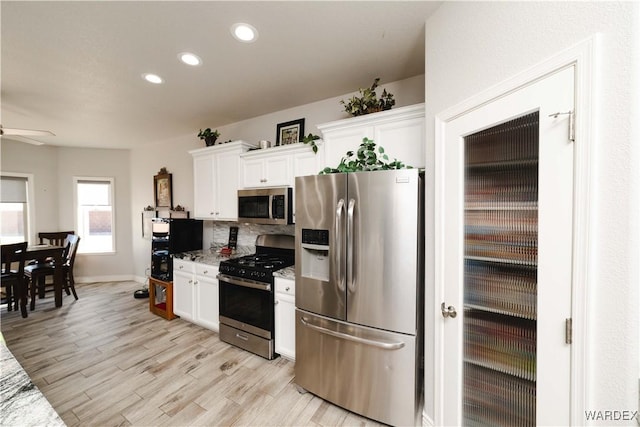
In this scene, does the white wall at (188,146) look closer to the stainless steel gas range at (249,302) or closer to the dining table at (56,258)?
the dining table at (56,258)

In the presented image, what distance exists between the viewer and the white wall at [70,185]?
4562 mm

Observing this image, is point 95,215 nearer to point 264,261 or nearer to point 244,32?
point 264,261

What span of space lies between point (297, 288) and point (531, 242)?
1555 millimetres

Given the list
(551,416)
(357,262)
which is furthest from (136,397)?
(551,416)

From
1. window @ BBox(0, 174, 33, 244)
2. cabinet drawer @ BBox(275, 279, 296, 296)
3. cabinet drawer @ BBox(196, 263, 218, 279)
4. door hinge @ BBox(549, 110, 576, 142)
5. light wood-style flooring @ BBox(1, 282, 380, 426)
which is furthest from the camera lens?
window @ BBox(0, 174, 33, 244)

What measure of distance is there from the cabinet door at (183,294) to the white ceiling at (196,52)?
2.16 m

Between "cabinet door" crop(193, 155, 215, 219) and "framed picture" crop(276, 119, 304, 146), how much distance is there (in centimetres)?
100

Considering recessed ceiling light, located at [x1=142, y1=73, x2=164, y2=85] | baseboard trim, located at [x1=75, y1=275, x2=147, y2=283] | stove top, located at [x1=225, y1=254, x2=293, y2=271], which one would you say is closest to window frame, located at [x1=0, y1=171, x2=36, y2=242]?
baseboard trim, located at [x1=75, y1=275, x2=147, y2=283]

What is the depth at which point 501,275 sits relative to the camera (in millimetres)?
1288

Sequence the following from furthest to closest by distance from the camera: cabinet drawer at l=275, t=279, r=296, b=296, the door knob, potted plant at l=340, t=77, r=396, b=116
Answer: cabinet drawer at l=275, t=279, r=296, b=296 → potted plant at l=340, t=77, r=396, b=116 → the door knob

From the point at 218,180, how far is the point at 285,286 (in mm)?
1820

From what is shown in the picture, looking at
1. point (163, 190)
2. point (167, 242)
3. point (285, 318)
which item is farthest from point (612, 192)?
point (163, 190)

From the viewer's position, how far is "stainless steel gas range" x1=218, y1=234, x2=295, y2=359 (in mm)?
2488

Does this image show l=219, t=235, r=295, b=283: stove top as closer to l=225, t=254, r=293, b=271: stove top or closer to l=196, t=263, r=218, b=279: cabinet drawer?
l=225, t=254, r=293, b=271: stove top
